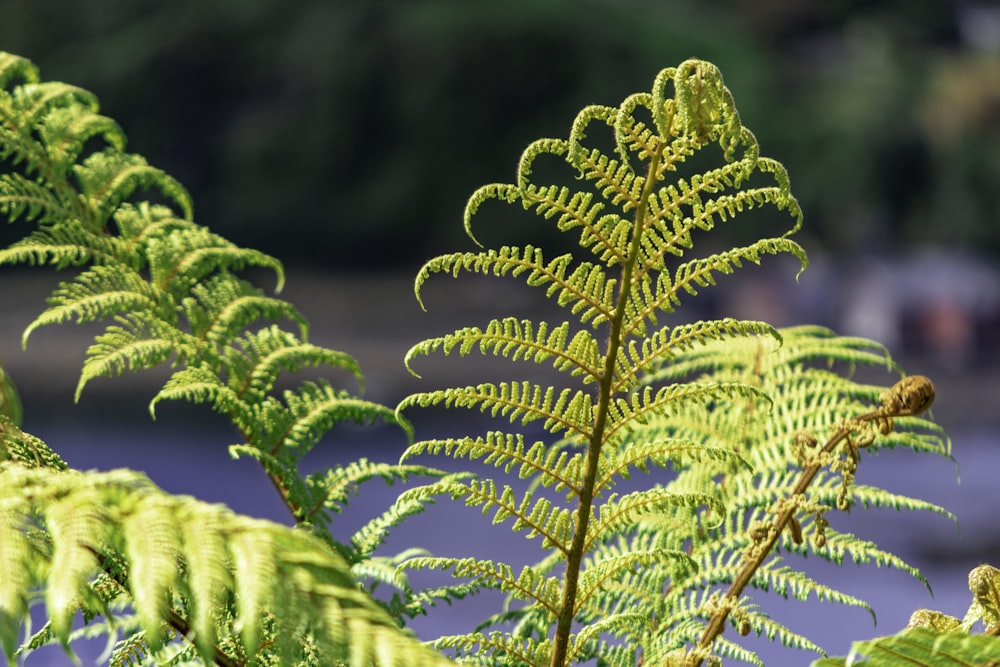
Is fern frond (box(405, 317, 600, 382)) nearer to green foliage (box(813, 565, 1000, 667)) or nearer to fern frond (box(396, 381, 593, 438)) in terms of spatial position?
fern frond (box(396, 381, 593, 438))

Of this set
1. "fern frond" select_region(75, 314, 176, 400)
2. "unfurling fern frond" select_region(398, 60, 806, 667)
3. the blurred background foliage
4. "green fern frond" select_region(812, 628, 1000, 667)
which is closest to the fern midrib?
"unfurling fern frond" select_region(398, 60, 806, 667)

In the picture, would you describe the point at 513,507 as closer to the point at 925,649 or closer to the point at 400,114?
the point at 925,649

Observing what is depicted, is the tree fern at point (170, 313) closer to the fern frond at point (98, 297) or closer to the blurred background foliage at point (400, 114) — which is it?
the fern frond at point (98, 297)

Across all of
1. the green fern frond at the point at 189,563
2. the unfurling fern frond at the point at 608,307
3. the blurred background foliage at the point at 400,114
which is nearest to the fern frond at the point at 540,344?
the unfurling fern frond at the point at 608,307

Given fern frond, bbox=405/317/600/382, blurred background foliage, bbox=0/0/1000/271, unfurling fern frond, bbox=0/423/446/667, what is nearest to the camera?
unfurling fern frond, bbox=0/423/446/667

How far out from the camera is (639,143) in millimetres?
343

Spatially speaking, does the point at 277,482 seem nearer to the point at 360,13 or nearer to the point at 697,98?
the point at 697,98

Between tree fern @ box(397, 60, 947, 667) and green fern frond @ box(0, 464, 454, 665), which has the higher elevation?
tree fern @ box(397, 60, 947, 667)

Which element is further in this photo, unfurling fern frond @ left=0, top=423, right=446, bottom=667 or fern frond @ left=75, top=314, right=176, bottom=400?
fern frond @ left=75, top=314, right=176, bottom=400

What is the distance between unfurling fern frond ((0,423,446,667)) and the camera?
258mm

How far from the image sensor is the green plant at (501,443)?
0.28m

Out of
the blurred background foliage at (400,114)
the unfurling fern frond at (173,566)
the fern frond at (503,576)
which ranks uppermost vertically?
the blurred background foliage at (400,114)

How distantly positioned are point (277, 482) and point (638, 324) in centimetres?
22

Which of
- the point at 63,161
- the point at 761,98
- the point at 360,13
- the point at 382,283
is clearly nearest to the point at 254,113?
the point at 360,13
